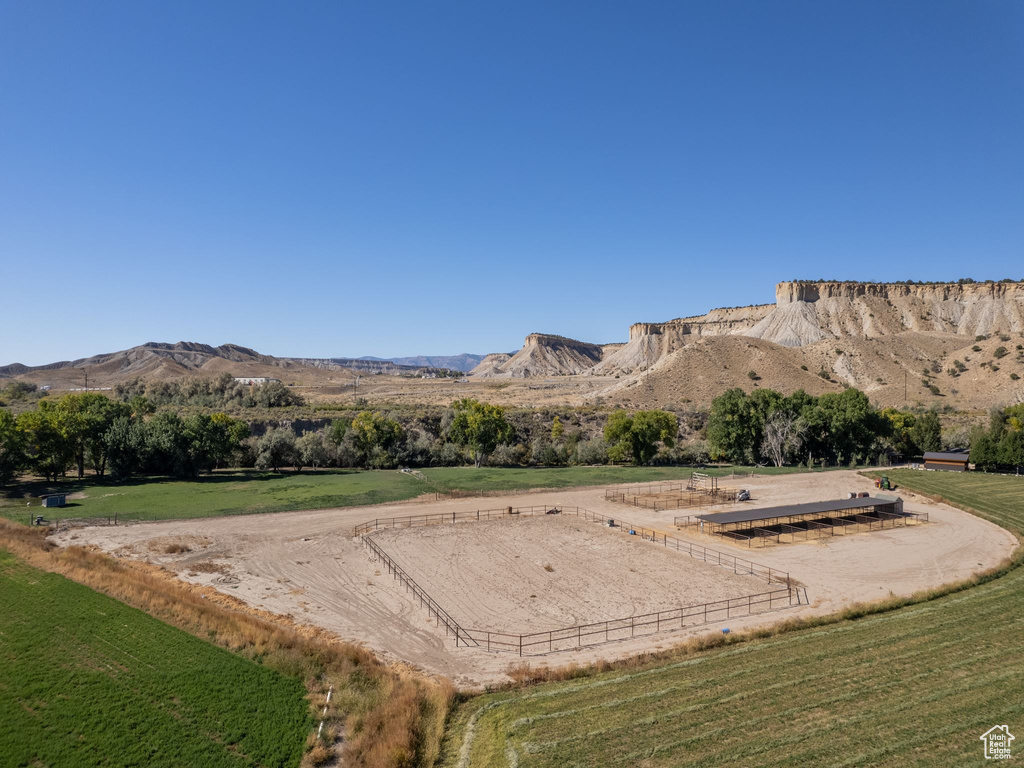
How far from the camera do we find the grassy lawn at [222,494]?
43.1 metres

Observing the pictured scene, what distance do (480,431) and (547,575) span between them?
41.1 meters

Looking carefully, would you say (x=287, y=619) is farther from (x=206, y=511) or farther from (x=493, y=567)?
(x=206, y=511)

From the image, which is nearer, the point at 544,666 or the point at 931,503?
the point at 544,666

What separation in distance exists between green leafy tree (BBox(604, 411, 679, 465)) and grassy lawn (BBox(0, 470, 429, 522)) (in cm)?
2485

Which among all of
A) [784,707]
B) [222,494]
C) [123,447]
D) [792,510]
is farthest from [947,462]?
[123,447]

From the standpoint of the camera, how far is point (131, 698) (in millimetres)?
17000

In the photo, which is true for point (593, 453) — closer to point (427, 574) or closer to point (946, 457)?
point (946, 457)

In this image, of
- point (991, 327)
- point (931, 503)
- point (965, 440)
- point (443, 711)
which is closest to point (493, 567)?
point (443, 711)

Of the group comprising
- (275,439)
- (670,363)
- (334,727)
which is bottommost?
(334,727)

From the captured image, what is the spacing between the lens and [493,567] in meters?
31.6

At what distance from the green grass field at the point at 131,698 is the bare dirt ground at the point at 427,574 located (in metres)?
4.83

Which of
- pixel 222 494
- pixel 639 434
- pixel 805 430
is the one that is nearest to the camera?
pixel 222 494

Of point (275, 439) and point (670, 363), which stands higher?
point (670, 363)

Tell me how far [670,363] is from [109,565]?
349 feet
